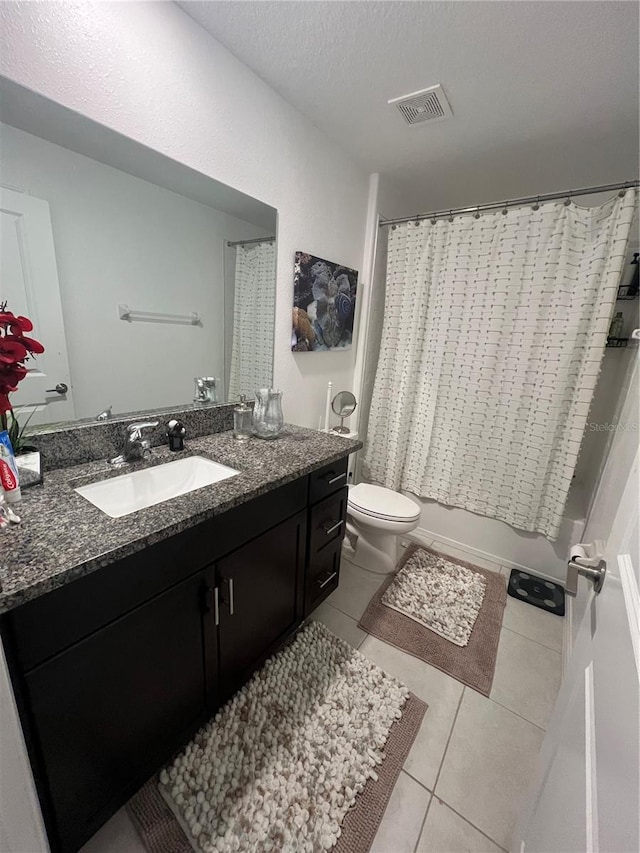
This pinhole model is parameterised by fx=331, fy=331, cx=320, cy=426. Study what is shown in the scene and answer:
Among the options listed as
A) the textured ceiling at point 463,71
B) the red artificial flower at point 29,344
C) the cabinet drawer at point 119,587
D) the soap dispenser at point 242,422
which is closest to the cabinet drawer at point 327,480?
the cabinet drawer at point 119,587

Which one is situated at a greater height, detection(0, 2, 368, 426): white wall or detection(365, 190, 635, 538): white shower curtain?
detection(0, 2, 368, 426): white wall

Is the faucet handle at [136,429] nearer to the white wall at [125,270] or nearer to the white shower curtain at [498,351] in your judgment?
the white wall at [125,270]

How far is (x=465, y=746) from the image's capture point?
112 cm

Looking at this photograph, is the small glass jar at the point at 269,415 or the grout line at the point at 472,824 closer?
the grout line at the point at 472,824

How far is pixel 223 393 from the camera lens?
1.51 metres

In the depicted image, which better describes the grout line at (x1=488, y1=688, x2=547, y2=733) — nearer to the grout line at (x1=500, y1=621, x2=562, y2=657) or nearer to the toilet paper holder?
the grout line at (x1=500, y1=621, x2=562, y2=657)

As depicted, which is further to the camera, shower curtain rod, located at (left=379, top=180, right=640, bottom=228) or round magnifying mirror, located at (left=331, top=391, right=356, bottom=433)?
round magnifying mirror, located at (left=331, top=391, right=356, bottom=433)

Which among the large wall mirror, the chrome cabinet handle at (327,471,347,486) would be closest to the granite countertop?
the chrome cabinet handle at (327,471,347,486)

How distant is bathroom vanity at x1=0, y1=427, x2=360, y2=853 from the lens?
63 cm

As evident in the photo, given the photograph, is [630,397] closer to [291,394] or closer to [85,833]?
[291,394]

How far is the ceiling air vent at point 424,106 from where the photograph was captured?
4.44 ft

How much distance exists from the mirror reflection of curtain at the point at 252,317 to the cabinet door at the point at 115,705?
0.94m

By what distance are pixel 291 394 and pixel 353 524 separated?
859 millimetres

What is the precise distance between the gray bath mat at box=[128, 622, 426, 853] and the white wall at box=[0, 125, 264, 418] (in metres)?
1.15
